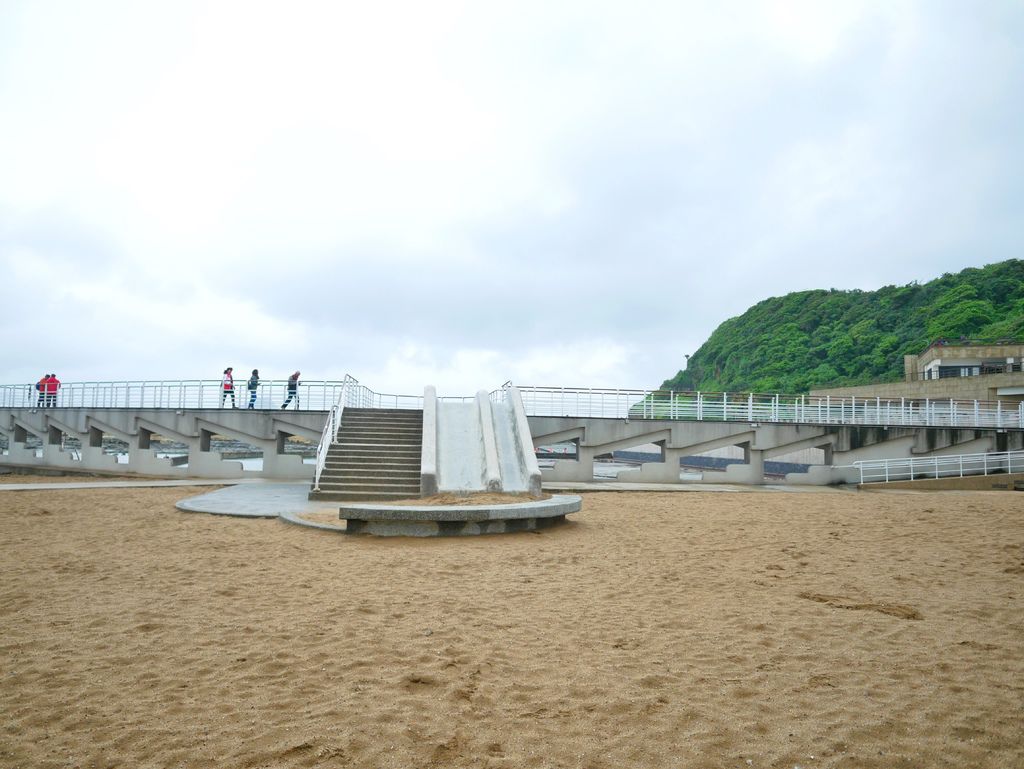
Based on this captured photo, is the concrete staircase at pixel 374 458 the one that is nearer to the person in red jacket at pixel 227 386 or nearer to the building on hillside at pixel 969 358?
the person in red jacket at pixel 227 386

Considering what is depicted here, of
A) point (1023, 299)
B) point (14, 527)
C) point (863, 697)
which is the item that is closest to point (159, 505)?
point (14, 527)

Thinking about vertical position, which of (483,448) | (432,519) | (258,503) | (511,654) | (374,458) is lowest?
(511,654)

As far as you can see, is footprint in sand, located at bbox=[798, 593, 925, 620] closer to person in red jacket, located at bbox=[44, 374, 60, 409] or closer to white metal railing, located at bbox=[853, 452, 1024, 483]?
white metal railing, located at bbox=[853, 452, 1024, 483]

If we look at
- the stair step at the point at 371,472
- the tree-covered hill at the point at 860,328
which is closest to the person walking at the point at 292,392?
the stair step at the point at 371,472

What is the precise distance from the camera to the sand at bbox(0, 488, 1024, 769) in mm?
3389

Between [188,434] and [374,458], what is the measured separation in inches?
379

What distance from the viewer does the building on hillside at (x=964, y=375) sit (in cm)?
3725

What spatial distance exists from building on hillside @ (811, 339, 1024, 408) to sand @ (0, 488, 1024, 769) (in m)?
35.0

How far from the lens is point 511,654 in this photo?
4730mm

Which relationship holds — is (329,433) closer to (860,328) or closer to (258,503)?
(258,503)

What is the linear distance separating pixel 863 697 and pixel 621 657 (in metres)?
1.53

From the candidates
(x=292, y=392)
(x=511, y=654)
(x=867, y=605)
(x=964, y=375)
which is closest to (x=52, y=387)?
(x=292, y=392)

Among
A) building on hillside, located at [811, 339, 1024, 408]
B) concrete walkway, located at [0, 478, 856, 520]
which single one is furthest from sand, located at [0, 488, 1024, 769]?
→ building on hillside, located at [811, 339, 1024, 408]

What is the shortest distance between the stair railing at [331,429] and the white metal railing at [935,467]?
53.6 ft
